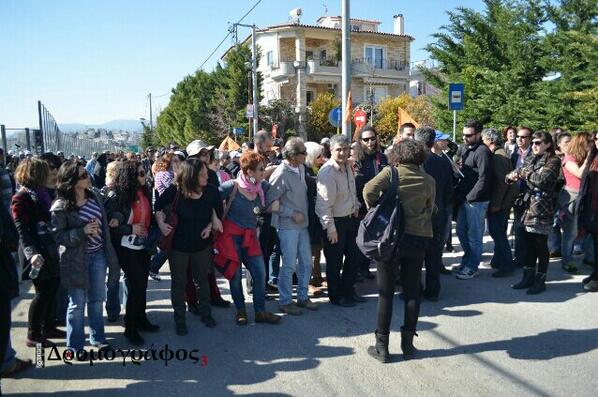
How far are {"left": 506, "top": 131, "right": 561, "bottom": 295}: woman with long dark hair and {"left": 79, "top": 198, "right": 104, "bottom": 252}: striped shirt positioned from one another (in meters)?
4.94

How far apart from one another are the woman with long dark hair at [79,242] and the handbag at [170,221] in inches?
21.9

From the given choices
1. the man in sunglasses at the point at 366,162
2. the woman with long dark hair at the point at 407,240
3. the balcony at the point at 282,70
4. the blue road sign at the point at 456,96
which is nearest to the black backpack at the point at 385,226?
Answer: the woman with long dark hair at the point at 407,240

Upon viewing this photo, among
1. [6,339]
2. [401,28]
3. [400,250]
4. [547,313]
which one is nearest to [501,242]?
[547,313]

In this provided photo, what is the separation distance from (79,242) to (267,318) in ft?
7.07

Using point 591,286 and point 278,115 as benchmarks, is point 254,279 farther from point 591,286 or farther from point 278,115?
point 278,115

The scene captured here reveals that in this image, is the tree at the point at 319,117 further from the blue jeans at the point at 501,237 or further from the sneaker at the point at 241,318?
the sneaker at the point at 241,318

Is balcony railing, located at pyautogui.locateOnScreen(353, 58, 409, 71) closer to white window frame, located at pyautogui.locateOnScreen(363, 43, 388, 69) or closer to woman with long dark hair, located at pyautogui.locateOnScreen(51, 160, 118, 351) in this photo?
white window frame, located at pyautogui.locateOnScreen(363, 43, 388, 69)

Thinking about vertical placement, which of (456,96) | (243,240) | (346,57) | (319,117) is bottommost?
(243,240)

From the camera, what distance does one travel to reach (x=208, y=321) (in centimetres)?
526

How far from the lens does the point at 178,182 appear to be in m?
4.91

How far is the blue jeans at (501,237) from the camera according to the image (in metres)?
6.84

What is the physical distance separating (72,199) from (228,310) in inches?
93.1

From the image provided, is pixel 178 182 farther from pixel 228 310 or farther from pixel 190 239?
pixel 228 310

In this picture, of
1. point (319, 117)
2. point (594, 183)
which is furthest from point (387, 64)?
point (594, 183)
